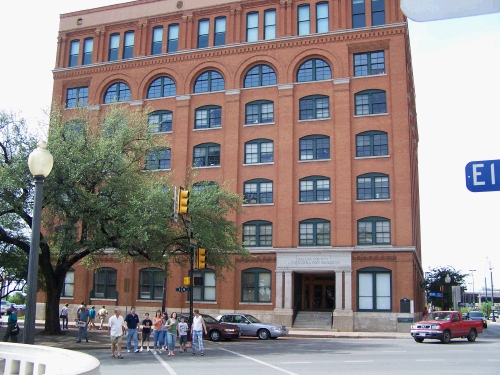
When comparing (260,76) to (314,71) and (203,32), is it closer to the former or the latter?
(314,71)

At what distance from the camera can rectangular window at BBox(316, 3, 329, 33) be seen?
142 ft

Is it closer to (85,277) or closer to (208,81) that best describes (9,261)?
(85,277)

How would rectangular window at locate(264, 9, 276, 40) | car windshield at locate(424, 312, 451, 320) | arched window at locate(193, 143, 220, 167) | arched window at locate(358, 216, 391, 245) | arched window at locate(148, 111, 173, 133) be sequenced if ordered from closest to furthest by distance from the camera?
car windshield at locate(424, 312, 451, 320)
arched window at locate(358, 216, 391, 245)
arched window at locate(193, 143, 220, 167)
rectangular window at locate(264, 9, 276, 40)
arched window at locate(148, 111, 173, 133)

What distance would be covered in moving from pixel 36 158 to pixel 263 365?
9630 mm

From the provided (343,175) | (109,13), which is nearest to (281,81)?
(343,175)

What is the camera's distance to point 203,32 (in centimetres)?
4678

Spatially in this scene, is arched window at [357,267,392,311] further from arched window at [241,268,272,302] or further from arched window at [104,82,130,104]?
arched window at [104,82,130,104]

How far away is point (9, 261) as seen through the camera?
32812 millimetres

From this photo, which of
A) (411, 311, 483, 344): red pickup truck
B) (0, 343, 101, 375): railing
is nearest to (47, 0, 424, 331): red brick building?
(411, 311, 483, 344): red pickup truck

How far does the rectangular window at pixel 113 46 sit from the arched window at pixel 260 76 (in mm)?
12255

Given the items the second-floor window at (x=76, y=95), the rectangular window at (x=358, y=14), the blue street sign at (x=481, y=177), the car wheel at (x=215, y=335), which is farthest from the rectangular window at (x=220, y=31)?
the blue street sign at (x=481, y=177)

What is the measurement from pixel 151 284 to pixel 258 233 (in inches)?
365

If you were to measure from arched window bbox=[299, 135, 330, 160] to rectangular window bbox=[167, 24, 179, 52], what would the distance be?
45.9 ft

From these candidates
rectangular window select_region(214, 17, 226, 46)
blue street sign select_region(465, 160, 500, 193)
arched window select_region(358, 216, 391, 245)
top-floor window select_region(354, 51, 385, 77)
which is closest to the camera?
blue street sign select_region(465, 160, 500, 193)
